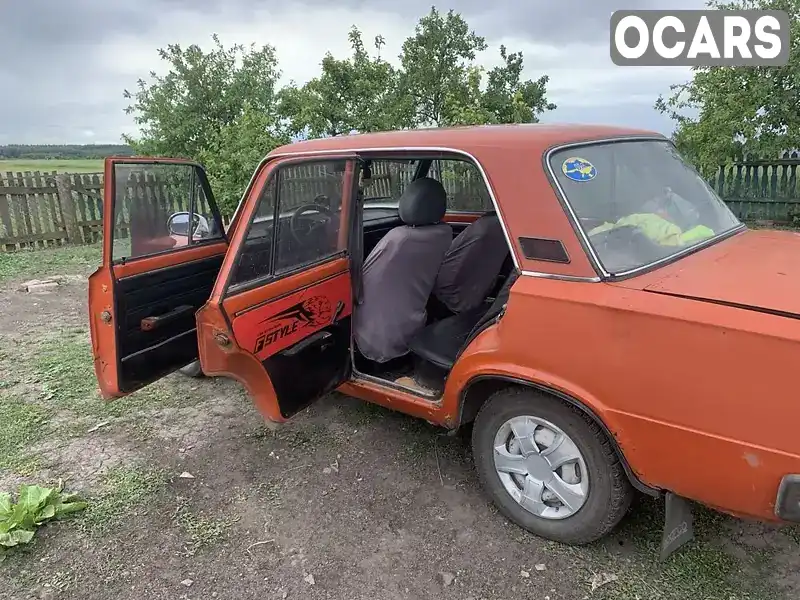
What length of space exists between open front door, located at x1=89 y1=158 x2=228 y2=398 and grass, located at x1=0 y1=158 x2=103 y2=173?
7789 millimetres

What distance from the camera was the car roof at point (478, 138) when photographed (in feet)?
8.68

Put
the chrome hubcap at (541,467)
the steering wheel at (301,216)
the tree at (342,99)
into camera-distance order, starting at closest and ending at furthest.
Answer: the chrome hubcap at (541,467) → the steering wheel at (301,216) → the tree at (342,99)

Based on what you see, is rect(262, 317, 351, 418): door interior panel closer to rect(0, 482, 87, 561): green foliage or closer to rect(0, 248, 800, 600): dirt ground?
rect(0, 248, 800, 600): dirt ground

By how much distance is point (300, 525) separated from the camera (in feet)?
9.41

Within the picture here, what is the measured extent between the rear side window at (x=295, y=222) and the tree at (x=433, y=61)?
11236 mm

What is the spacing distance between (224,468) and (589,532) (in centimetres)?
204

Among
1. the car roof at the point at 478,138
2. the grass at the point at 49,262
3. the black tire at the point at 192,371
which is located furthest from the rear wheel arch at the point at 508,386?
the grass at the point at 49,262

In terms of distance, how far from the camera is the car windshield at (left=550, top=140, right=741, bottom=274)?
2.46m

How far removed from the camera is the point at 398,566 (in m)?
2.58

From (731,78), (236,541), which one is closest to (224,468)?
(236,541)

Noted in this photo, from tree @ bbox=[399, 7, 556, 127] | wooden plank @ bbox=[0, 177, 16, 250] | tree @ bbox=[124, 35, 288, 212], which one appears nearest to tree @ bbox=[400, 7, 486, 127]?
tree @ bbox=[399, 7, 556, 127]

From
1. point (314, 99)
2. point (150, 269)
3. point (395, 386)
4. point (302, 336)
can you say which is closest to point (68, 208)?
point (314, 99)

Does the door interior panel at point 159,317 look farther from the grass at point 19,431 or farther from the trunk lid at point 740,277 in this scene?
the trunk lid at point 740,277

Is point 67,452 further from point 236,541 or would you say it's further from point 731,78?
point 731,78
